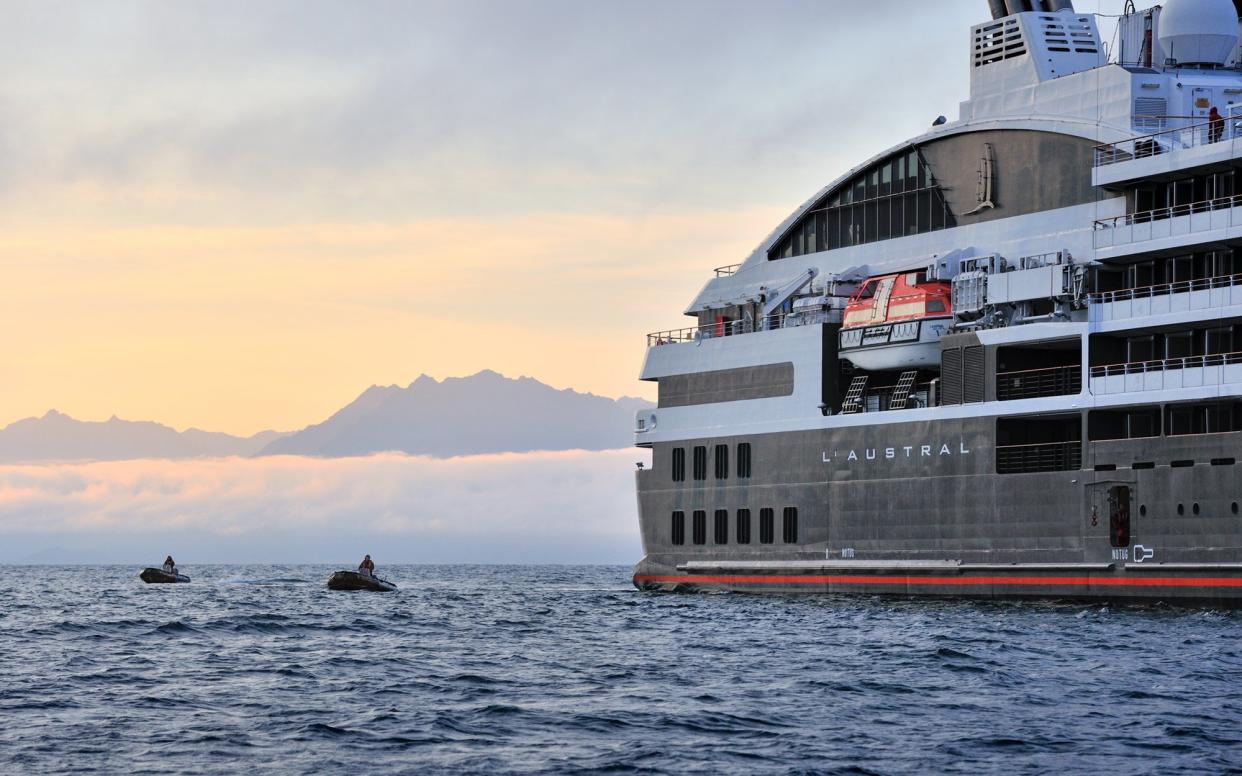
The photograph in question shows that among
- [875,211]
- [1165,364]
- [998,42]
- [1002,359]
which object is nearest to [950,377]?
[1002,359]

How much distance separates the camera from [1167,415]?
50156 millimetres

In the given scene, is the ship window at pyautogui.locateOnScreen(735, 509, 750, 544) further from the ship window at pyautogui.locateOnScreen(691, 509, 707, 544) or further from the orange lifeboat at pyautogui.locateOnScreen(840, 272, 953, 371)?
the orange lifeboat at pyautogui.locateOnScreen(840, 272, 953, 371)

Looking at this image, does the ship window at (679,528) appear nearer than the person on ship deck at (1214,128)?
No

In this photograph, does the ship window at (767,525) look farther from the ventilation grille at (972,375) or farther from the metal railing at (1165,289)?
the metal railing at (1165,289)

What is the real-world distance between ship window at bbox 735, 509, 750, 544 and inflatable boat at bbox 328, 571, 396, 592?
22.9 meters

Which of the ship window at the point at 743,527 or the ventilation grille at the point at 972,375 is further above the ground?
the ventilation grille at the point at 972,375

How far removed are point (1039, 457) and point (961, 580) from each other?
196 inches

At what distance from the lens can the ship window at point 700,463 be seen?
6912 cm

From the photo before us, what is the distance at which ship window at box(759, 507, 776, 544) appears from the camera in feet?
214

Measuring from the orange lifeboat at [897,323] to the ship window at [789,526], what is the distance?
6.05 metres

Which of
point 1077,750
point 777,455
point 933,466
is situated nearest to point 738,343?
point 777,455

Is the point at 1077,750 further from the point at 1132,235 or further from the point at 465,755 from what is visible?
the point at 1132,235

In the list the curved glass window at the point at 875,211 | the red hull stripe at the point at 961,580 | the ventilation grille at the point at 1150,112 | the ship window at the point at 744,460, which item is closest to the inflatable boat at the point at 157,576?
the red hull stripe at the point at 961,580

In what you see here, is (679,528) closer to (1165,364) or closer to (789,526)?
(789,526)
